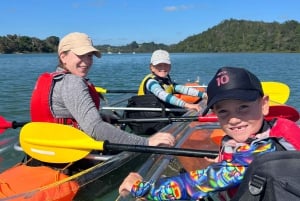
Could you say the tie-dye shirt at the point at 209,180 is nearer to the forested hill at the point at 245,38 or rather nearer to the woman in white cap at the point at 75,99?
the woman in white cap at the point at 75,99

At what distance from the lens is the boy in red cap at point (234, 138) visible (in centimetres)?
155

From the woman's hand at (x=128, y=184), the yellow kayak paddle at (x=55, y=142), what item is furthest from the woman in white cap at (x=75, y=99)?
the woman's hand at (x=128, y=184)

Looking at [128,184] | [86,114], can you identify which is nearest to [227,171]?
[128,184]

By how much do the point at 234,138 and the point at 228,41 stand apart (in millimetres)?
94276

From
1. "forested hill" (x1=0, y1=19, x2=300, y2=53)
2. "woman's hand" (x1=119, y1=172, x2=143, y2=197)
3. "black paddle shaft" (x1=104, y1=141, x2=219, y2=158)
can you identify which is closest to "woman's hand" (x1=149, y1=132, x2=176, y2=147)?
"black paddle shaft" (x1=104, y1=141, x2=219, y2=158)

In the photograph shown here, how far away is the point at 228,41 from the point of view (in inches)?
3674

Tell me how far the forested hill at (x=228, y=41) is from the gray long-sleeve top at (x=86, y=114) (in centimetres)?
7111

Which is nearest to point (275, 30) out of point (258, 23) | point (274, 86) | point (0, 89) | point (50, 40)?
point (258, 23)

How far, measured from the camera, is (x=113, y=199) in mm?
3131

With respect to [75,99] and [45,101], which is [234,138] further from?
[45,101]

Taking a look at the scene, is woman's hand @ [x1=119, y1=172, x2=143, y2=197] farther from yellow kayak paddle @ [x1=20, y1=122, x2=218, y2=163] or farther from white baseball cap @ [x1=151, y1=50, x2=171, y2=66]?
white baseball cap @ [x1=151, y1=50, x2=171, y2=66]

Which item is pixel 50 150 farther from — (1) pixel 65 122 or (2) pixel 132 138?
(2) pixel 132 138

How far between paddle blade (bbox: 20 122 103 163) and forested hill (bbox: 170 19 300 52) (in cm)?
8229

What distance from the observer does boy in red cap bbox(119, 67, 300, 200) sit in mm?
→ 1551
